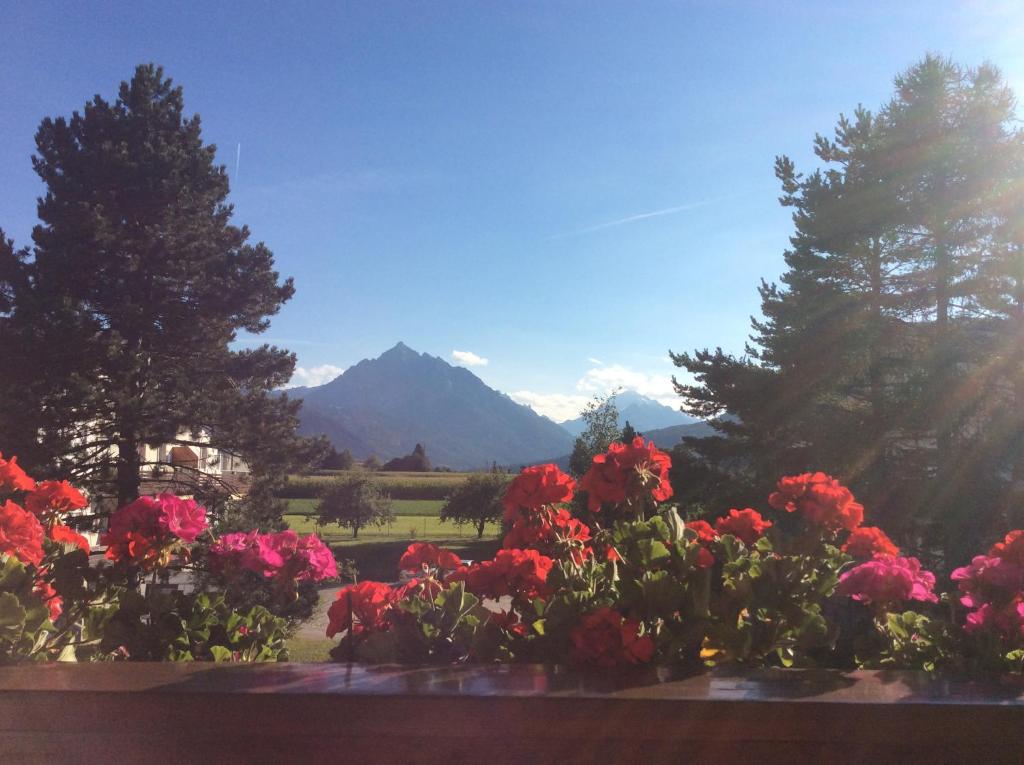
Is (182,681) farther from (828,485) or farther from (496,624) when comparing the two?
(828,485)

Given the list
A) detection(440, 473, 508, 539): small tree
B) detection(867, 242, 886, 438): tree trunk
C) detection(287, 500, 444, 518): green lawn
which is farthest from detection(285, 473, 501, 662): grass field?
detection(867, 242, 886, 438): tree trunk

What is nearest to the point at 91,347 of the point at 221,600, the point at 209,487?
the point at 209,487

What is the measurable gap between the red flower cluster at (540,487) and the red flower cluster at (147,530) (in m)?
0.97

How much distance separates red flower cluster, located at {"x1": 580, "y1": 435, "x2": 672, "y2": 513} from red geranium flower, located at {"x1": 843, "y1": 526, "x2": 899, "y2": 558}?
2.13 ft

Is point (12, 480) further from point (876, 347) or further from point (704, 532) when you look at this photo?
point (876, 347)

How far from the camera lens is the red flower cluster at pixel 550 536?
6.80 feet

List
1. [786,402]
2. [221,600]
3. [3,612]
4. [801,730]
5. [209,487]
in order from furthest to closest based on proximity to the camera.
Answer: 1. [786,402]
2. [209,487]
3. [221,600]
4. [3,612]
5. [801,730]

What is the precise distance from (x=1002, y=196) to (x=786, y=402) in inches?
243

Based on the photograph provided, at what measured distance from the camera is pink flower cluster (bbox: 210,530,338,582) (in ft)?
6.98

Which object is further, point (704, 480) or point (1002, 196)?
point (704, 480)

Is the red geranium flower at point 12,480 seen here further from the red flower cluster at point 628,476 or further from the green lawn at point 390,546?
the green lawn at point 390,546

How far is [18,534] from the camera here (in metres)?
1.84

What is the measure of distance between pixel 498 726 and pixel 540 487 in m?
0.89

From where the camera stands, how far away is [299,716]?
1270mm
